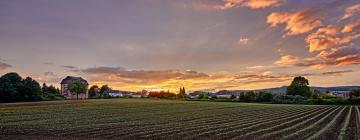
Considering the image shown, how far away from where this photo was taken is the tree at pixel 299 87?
5103 inches

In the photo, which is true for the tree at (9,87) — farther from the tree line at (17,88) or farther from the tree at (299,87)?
the tree at (299,87)

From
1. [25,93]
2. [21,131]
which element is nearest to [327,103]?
[25,93]

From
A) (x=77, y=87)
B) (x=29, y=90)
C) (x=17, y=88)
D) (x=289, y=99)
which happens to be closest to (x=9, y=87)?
(x=17, y=88)

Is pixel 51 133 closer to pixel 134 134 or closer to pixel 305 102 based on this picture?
pixel 134 134

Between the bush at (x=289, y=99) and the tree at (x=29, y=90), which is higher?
the tree at (x=29, y=90)

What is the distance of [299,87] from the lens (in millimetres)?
131375

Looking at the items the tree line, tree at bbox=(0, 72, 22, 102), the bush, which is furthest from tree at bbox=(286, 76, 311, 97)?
tree at bbox=(0, 72, 22, 102)

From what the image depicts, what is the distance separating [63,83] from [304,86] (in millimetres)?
124686

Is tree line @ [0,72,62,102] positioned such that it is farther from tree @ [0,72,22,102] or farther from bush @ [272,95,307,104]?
bush @ [272,95,307,104]

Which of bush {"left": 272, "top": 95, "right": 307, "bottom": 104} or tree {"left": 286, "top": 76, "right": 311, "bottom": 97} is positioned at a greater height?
tree {"left": 286, "top": 76, "right": 311, "bottom": 97}

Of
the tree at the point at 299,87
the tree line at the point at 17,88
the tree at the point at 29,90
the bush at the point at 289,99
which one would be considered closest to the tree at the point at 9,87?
the tree line at the point at 17,88

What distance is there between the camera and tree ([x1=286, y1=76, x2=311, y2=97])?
130 m

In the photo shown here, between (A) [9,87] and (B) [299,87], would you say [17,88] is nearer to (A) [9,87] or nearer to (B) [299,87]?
(A) [9,87]

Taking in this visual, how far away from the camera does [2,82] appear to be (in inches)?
3063
